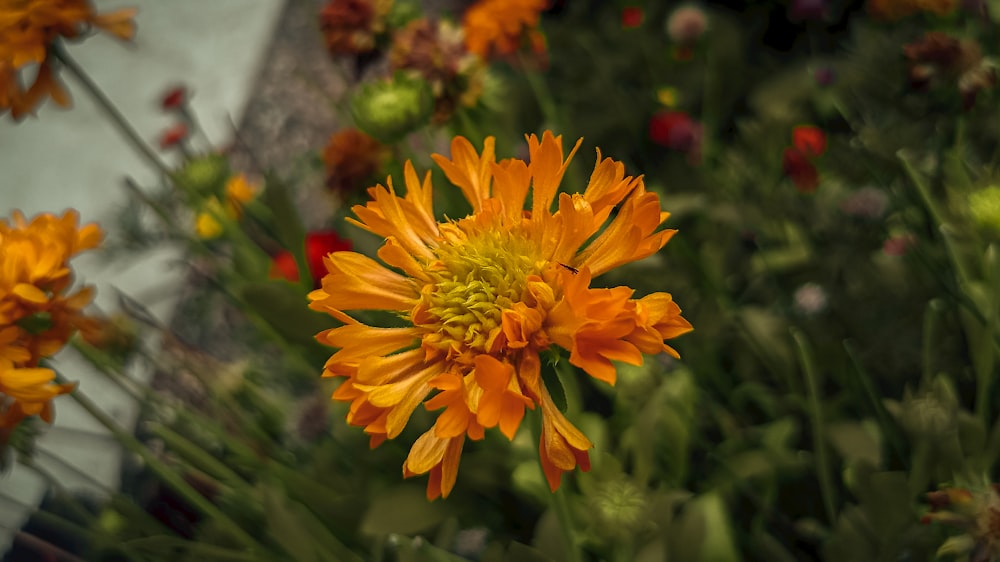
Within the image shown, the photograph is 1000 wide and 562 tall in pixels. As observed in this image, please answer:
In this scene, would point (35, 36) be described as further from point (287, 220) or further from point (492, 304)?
point (492, 304)

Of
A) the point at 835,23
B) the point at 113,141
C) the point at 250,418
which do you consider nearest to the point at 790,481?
the point at 250,418

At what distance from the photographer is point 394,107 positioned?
26.0 inches

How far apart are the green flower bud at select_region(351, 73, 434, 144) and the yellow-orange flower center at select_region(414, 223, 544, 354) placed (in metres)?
0.27

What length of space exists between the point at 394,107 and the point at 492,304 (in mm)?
311

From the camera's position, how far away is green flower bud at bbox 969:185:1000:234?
0.51m

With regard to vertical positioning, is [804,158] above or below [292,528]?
below

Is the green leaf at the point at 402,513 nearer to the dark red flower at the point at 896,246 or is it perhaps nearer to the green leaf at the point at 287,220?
the green leaf at the point at 287,220

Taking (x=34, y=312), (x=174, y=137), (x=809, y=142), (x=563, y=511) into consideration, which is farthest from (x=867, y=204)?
(x=174, y=137)

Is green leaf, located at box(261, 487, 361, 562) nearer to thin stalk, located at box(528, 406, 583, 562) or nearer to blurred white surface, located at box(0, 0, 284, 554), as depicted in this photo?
thin stalk, located at box(528, 406, 583, 562)

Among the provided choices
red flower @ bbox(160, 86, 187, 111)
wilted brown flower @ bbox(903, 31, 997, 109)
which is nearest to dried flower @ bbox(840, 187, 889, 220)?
wilted brown flower @ bbox(903, 31, 997, 109)

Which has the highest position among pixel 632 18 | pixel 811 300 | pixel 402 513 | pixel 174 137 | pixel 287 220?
pixel 174 137

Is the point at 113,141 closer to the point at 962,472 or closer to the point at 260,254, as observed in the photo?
the point at 260,254

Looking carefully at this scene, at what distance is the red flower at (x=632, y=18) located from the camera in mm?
1075

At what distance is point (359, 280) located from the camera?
40cm
